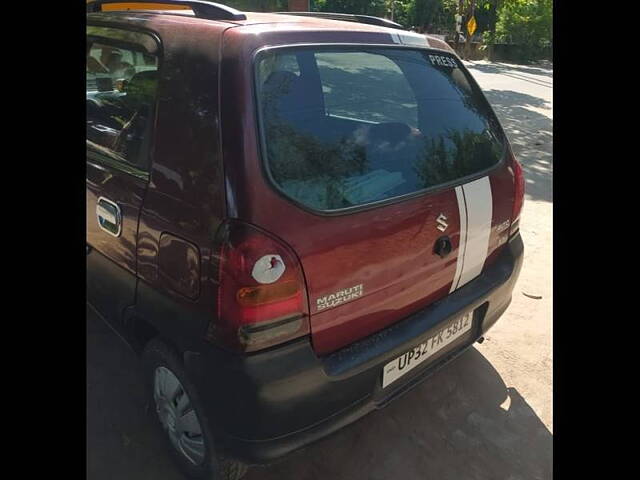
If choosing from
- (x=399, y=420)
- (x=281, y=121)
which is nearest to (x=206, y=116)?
(x=281, y=121)

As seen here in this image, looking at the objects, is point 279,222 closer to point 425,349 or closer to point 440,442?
point 425,349

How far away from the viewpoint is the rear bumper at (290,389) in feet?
5.19

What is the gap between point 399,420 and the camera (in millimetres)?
2445

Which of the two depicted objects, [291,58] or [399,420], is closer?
[291,58]

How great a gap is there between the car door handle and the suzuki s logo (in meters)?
1.27

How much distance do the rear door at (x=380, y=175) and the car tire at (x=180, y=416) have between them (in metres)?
0.52

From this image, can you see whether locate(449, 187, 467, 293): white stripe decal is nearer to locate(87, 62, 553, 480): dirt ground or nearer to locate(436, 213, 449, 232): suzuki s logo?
locate(436, 213, 449, 232): suzuki s logo

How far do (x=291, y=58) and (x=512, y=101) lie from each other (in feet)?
38.9

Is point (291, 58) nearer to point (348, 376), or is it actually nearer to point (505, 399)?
point (348, 376)

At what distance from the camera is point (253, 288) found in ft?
5.01

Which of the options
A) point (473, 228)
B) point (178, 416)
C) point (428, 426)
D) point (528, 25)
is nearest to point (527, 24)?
point (528, 25)

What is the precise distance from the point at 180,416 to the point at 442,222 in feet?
4.24

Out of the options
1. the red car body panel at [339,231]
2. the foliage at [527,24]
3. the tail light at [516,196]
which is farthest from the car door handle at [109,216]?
the foliage at [527,24]

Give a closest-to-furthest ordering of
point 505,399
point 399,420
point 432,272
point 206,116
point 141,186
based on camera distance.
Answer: point 206,116 < point 141,186 < point 432,272 < point 399,420 < point 505,399
